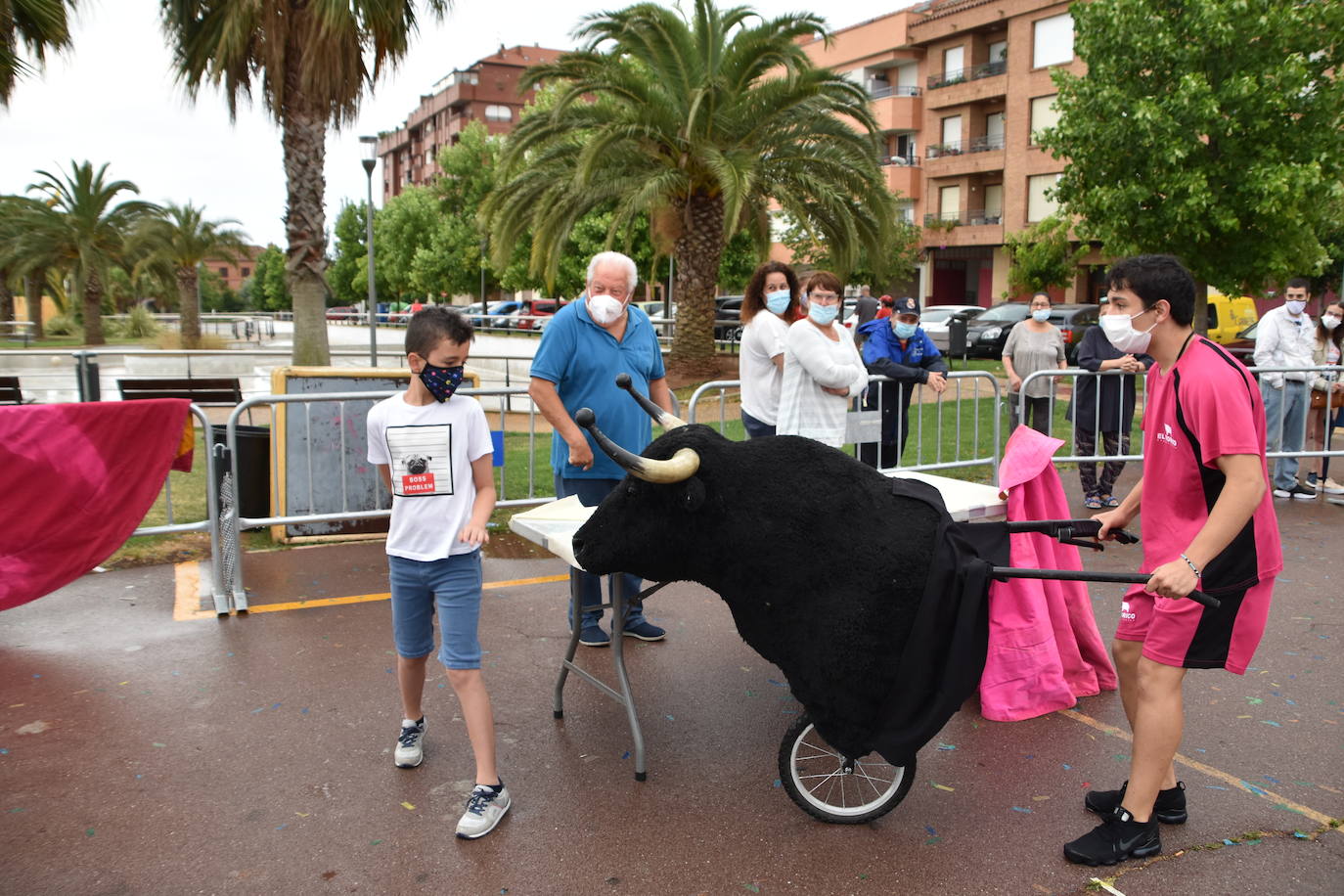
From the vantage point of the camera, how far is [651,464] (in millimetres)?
3164

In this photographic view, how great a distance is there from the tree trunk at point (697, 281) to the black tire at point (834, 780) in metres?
16.5

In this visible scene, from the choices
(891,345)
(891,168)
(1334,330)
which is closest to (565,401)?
(891,345)

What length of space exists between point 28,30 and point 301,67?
12.9 ft

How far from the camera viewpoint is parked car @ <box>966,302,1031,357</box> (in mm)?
26531

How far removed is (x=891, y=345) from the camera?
8.58m

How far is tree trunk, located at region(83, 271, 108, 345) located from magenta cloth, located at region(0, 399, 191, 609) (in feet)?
106

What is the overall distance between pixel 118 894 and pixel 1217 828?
3669 millimetres

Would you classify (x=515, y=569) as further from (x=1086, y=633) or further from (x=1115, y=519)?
(x=1115, y=519)

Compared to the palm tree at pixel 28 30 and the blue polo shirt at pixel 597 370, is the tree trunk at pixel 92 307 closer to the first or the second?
the palm tree at pixel 28 30

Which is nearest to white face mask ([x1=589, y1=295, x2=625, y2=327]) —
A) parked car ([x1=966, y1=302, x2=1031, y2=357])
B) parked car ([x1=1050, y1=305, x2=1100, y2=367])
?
parked car ([x1=1050, y1=305, x2=1100, y2=367])

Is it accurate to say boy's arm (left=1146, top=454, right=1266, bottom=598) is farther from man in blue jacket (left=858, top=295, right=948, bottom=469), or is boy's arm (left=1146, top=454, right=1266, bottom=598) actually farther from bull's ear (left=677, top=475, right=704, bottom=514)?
man in blue jacket (left=858, top=295, right=948, bottom=469)

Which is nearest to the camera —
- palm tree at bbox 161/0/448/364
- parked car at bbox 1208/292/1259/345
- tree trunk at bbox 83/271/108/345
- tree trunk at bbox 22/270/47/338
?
palm tree at bbox 161/0/448/364

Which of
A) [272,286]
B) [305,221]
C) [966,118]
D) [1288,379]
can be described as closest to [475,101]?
[272,286]

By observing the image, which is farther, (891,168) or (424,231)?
(424,231)
